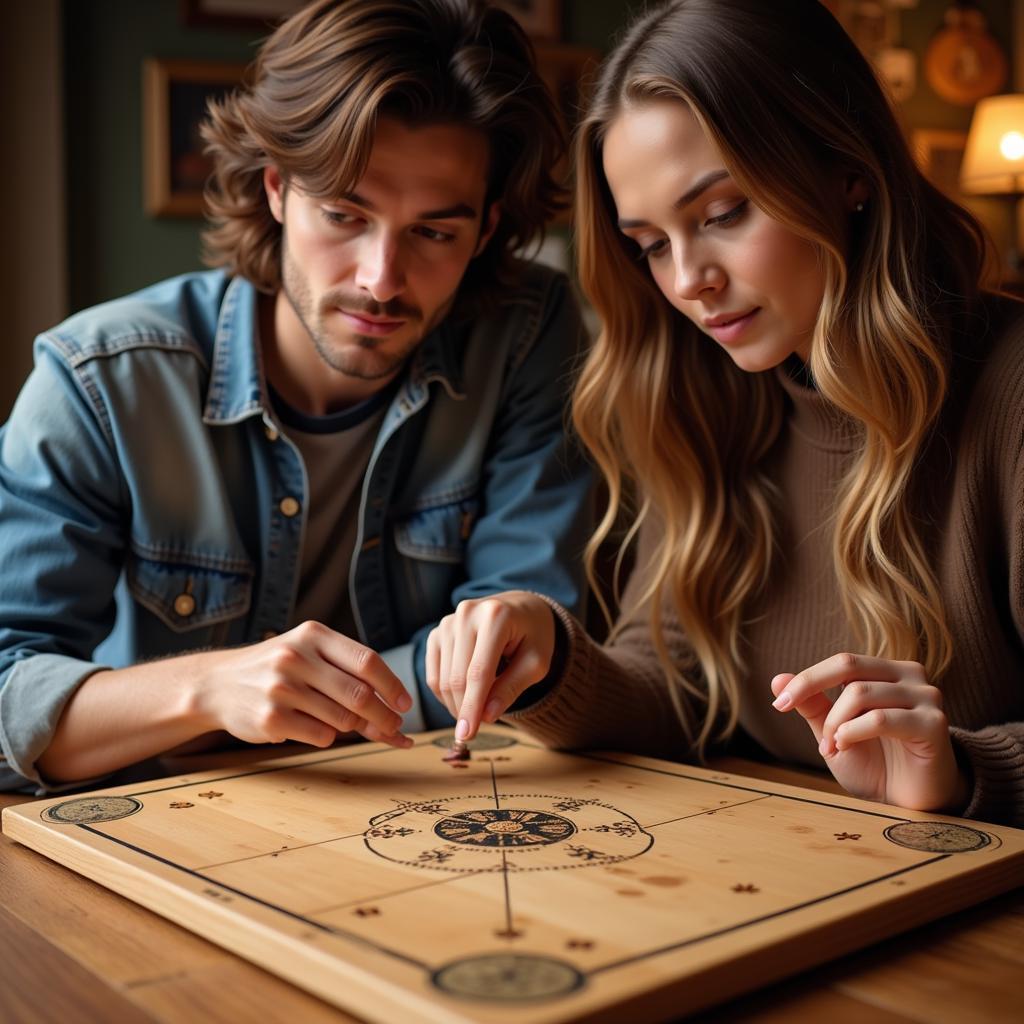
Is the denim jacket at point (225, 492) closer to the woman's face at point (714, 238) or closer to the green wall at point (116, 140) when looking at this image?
the woman's face at point (714, 238)

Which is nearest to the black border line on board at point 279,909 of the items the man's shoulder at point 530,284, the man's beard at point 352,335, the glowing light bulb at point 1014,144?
the man's beard at point 352,335

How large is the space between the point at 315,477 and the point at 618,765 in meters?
0.60

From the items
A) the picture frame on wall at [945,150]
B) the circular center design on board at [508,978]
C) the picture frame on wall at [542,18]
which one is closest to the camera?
the circular center design on board at [508,978]

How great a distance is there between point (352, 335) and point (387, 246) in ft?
0.40

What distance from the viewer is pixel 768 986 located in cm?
73

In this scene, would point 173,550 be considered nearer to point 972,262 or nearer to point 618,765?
point 618,765

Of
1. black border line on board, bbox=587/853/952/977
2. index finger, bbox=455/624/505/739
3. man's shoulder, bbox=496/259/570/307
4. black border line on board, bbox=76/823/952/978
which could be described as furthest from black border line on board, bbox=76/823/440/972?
man's shoulder, bbox=496/259/570/307

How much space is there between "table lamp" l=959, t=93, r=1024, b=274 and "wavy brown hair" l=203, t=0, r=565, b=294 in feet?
9.64

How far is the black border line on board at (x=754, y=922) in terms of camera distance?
2.24 feet

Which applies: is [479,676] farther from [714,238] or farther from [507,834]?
[714,238]

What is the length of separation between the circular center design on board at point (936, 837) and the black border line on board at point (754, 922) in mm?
21

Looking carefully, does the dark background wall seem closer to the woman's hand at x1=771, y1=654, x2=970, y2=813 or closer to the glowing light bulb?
the glowing light bulb

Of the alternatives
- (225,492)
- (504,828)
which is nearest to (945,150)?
(225,492)

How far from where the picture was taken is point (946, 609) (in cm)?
121
